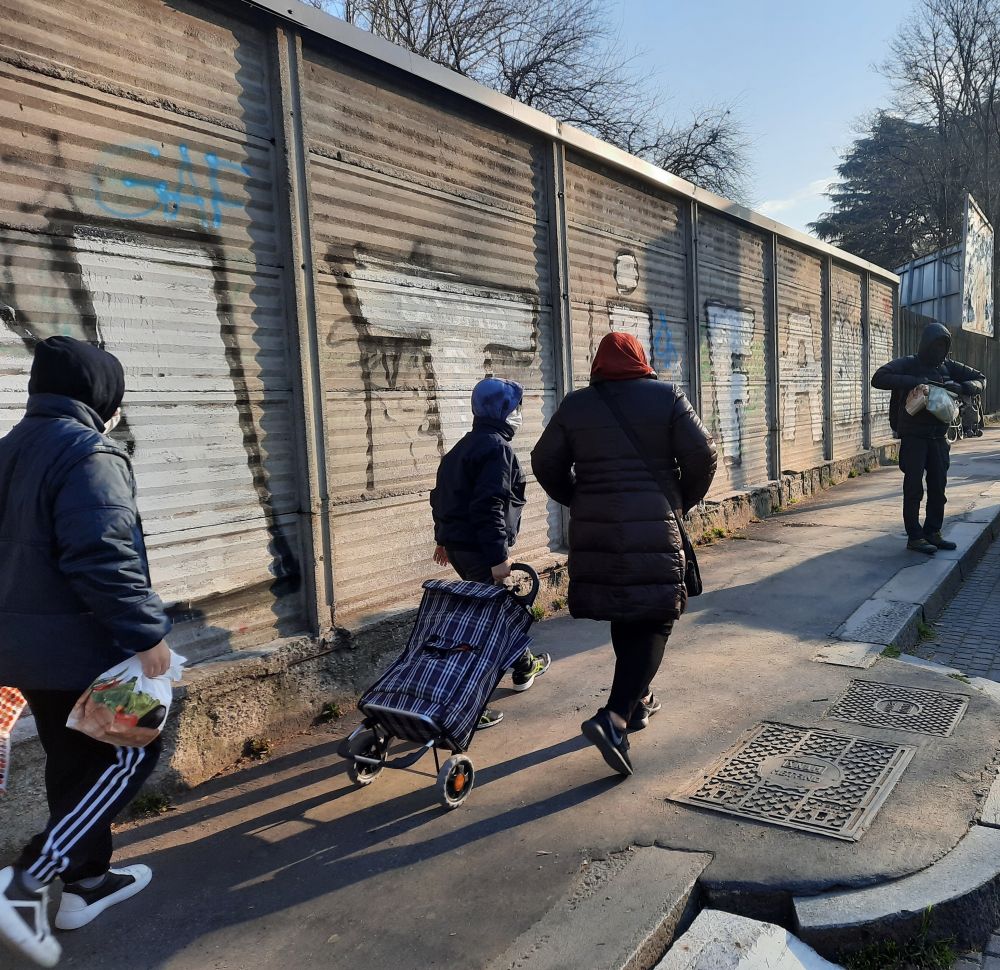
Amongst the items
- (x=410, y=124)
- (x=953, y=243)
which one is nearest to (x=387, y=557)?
(x=410, y=124)

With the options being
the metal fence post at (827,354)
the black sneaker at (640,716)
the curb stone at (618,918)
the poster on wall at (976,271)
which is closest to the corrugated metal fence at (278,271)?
the black sneaker at (640,716)

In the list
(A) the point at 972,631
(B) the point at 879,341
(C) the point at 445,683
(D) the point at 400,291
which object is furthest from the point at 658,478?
(B) the point at 879,341

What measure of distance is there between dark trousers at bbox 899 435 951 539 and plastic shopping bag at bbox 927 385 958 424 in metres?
0.26

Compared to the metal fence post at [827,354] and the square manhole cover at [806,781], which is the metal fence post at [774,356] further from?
the square manhole cover at [806,781]

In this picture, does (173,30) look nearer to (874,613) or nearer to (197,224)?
(197,224)

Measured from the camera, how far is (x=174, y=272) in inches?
158

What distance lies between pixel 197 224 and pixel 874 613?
5.05 m

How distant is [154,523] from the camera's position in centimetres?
394

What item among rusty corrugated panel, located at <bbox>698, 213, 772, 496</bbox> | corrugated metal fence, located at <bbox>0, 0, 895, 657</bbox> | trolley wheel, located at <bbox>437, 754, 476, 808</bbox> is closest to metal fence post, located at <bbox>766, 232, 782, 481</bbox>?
rusty corrugated panel, located at <bbox>698, 213, 772, 496</bbox>

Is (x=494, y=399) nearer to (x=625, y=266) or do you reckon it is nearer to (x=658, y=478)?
(x=658, y=478)

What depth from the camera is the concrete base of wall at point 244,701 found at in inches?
131

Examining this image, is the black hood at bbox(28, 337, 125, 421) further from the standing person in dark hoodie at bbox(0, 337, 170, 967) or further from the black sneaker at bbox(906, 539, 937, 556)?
the black sneaker at bbox(906, 539, 937, 556)

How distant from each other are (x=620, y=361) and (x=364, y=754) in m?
2.08

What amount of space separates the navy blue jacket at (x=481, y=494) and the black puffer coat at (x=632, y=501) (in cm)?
46
